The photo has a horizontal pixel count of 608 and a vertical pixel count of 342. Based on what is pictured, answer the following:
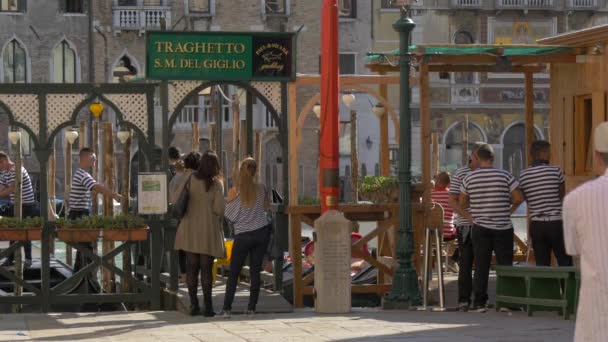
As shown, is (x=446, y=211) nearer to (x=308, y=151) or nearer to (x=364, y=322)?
(x=364, y=322)

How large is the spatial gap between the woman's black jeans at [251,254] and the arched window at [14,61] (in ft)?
128

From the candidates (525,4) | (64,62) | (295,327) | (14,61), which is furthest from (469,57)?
(525,4)

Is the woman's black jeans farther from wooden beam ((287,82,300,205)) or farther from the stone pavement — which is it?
wooden beam ((287,82,300,205))

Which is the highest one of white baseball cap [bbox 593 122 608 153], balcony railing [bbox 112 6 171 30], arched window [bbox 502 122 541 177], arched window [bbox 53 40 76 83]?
balcony railing [bbox 112 6 171 30]

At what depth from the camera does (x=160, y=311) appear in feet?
52.1

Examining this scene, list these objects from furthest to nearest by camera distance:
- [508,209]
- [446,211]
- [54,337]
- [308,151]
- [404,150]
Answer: [308,151] → [446,211] → [404,150] → [508,209] → [54,337]

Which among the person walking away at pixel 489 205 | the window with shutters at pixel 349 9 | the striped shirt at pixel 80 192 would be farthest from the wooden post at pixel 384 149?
the window with shutters at pixel 349 9

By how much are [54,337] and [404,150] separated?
4353 mm

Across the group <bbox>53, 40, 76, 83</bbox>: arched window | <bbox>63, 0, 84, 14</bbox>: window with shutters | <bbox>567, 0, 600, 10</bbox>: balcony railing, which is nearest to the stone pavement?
<bbox>53, 40, 76, 83</bbox>: arched window

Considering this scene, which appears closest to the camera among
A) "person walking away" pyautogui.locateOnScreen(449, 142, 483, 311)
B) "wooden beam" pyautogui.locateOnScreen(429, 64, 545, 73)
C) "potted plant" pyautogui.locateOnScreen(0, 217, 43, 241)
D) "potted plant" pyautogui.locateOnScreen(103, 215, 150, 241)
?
"person walking away" pyautogui.locateOnScreen(449, 142, 483, 311)

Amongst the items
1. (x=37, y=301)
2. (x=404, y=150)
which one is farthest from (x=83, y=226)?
(x=404, y=150)

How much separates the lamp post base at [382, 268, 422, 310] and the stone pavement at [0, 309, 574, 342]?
0.26m

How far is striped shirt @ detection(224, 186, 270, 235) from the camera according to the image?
14727 millimetres

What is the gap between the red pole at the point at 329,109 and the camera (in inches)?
595
